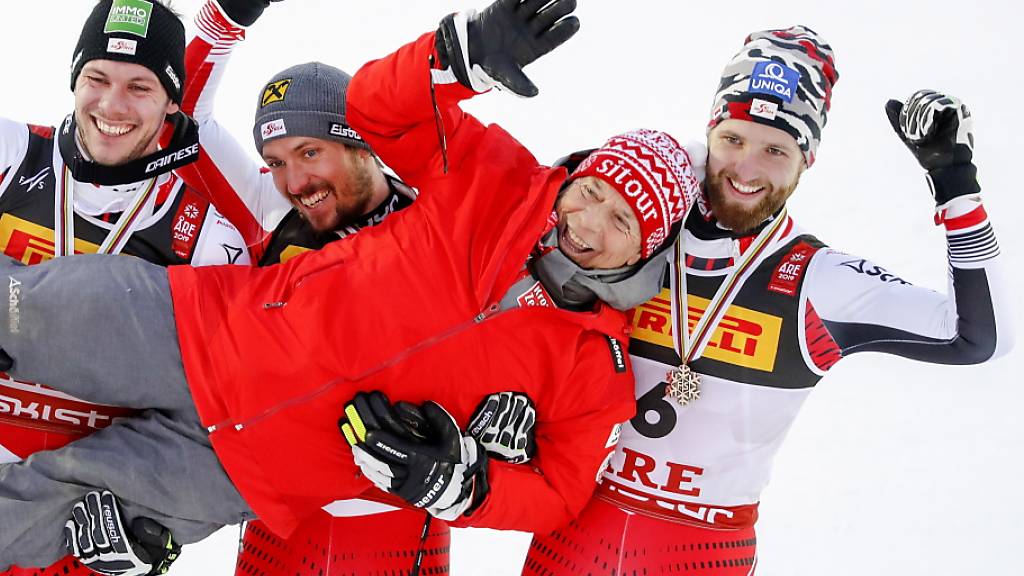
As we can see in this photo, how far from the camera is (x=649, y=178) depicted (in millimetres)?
2588

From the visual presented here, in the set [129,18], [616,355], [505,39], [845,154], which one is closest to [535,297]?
[616,355]

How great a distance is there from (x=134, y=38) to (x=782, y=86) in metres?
1.56

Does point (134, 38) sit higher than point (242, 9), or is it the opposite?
point (242, 9)

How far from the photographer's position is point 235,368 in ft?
8.27

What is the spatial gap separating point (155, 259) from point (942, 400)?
3074 millimetres

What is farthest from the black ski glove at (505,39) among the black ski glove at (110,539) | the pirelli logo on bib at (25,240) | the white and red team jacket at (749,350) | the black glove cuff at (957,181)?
the black ski glove at (110,539)

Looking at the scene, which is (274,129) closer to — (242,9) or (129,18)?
(242,9)

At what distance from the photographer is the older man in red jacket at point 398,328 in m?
2.48

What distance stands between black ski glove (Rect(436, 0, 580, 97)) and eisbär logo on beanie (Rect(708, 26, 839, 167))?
59 cm

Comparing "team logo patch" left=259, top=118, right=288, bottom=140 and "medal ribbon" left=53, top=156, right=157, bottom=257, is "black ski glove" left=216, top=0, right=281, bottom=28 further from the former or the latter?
"medal ribbon" left=53, top=156, right=157, bottom=257

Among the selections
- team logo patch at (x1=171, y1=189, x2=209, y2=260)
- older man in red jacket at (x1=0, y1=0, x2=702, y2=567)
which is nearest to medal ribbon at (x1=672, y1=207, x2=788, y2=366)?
older man in red jacket at (x1=0, y1=0, x2=702, y2=567)

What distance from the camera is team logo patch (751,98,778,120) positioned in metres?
2.67

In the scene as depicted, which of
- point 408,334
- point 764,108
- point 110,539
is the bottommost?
point 110,539

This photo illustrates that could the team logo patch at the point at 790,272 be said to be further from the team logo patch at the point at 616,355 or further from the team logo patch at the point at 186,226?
the team logo patch at the point at 186,226
